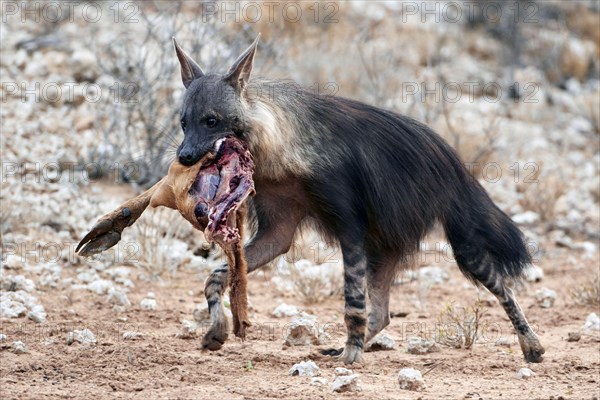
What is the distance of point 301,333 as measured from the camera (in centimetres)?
675

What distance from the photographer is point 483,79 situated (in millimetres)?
16188

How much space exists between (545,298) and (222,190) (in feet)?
11.9

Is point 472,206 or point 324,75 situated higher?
point 324,75

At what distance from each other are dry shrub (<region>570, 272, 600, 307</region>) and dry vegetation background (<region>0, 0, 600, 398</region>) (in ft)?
0.07

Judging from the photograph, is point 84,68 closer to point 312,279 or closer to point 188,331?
point 312,279

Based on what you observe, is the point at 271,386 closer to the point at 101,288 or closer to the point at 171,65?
the point at 101,288

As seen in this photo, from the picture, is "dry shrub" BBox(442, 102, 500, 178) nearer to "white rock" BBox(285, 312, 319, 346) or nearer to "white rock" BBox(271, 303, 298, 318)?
"white rock" BBox(271, 303, 298, 318)

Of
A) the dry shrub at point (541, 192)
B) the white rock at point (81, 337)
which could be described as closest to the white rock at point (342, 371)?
the white rock at point (81, 337)

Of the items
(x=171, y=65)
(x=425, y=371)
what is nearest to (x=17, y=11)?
(x=171, y=65)

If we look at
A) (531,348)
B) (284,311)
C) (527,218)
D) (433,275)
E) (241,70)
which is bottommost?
(531,348)

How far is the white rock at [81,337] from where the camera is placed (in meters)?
6.32

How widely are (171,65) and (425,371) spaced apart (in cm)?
533

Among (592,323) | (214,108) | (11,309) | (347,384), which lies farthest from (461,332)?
(11,309)

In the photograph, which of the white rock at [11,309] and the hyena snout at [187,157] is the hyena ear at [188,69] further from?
the white rock at [11,309]
